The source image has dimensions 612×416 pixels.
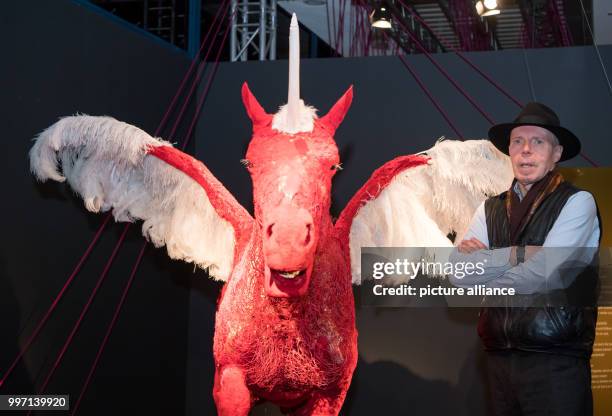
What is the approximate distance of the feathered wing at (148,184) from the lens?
8.59ft

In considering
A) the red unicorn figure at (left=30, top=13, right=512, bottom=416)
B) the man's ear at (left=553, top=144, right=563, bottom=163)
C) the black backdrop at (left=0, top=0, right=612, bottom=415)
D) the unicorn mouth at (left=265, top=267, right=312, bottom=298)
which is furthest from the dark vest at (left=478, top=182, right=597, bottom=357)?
the unicorn mouth at (left=265, top=267, right=312, bottom=298)

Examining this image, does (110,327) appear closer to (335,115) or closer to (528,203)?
(335,115)

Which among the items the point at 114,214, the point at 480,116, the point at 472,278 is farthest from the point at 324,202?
the point at 480,116

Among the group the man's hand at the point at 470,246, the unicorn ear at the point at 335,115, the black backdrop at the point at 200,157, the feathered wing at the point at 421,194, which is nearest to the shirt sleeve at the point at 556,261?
the man's hand at the point at 470,246

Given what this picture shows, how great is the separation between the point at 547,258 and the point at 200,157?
6.15 feet

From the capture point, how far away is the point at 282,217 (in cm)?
186

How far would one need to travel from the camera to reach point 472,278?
2148mm

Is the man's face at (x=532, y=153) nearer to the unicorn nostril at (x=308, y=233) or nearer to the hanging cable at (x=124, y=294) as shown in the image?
the unicorn nostril at (x=308, y=233)

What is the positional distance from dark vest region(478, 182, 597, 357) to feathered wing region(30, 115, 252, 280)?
80 cm

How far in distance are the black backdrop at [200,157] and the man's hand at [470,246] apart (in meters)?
0.59

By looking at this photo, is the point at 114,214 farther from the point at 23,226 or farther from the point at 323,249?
the point at 323,249

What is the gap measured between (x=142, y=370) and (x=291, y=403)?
3.39ft

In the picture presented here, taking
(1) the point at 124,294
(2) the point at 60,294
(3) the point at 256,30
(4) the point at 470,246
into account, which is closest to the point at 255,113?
(4) the point at 470,246

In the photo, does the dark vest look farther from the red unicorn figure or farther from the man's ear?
the red unicorn figure
